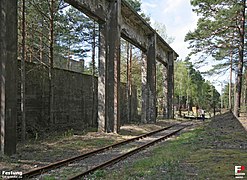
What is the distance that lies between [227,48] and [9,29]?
66.0ft

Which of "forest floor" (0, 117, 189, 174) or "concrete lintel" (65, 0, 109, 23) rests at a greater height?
"concrete lintel" (65, 0, 109, 23)

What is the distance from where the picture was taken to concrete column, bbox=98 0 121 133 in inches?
630

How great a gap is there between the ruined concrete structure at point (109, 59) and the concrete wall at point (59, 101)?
2.43 m

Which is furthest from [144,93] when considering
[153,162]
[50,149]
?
[153,162]

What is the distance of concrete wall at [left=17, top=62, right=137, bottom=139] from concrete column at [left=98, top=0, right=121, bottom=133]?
2.21 meters

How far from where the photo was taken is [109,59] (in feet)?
53.6

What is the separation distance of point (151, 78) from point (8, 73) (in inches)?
674

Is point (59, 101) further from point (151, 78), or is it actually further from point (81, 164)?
point (151, 78)

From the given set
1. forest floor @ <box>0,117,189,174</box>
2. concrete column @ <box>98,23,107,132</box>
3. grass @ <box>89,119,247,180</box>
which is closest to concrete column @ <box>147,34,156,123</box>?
concrete column @ <box>98,23,107,132</box>

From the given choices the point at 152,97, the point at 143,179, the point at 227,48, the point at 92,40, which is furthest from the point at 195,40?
the point at 143,179

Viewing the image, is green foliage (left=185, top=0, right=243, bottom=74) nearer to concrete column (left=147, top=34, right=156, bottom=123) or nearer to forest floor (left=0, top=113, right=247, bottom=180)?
concrete column (left=147, top=34, right=156, bottom=123)

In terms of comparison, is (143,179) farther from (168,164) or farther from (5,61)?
(5,61)

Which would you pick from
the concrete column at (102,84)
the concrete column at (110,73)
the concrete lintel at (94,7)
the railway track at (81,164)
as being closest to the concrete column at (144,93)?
the concrete column at (110,73)

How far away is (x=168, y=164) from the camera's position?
24.9 ft
